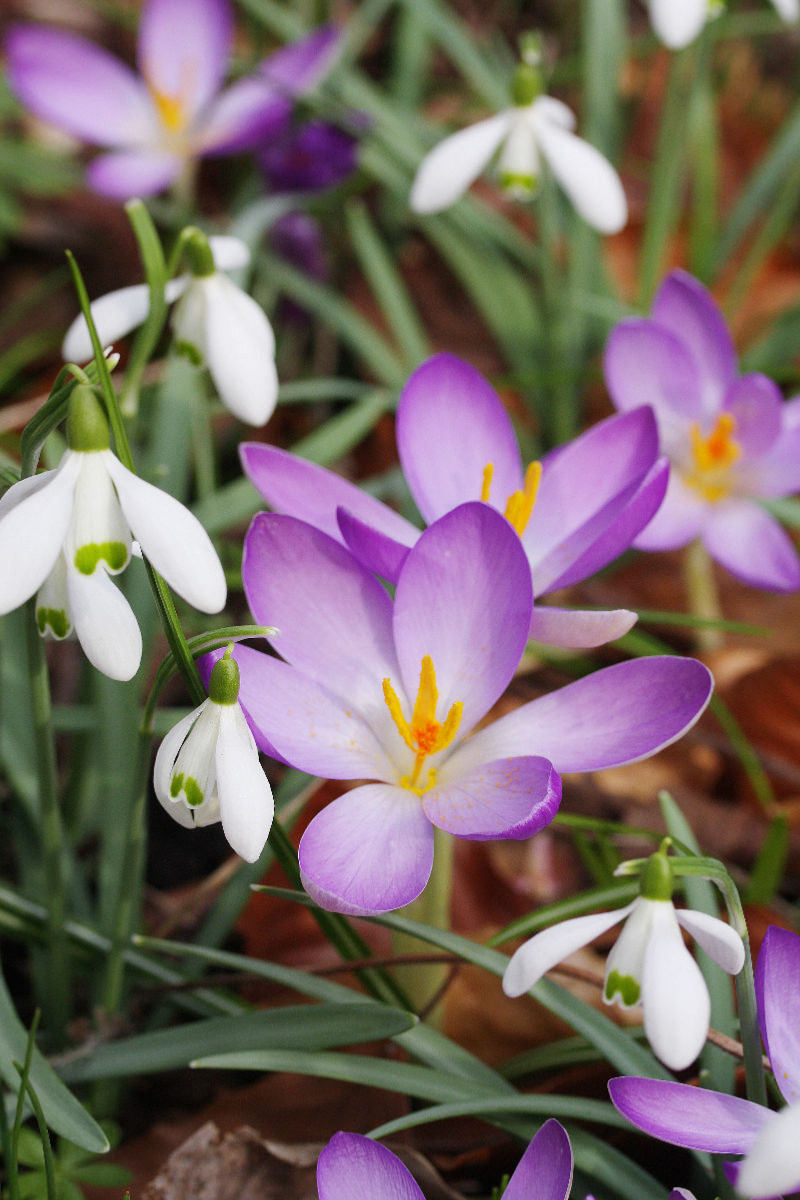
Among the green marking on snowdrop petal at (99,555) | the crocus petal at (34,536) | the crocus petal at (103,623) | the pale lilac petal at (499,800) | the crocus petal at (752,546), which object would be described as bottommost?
the crocus petal at (752,546)

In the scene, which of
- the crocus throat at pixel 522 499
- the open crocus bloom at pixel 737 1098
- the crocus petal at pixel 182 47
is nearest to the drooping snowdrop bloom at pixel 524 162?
the crocus throat at pixel 522 499

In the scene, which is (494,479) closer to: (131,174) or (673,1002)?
(673,1002)

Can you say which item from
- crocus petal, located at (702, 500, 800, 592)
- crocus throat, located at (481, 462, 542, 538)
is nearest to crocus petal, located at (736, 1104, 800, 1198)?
crocus throat, located at (481, 462, 542, 538)

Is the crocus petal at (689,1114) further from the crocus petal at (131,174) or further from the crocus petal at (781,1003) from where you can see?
the crocus petal at (131,174)

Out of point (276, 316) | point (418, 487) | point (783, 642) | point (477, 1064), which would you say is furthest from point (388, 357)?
point (477, 1064)

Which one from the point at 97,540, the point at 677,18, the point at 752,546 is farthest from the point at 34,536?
the point at 677,18
